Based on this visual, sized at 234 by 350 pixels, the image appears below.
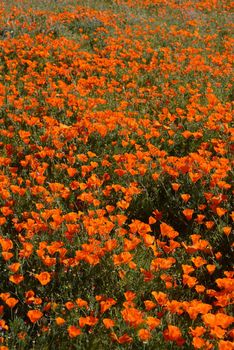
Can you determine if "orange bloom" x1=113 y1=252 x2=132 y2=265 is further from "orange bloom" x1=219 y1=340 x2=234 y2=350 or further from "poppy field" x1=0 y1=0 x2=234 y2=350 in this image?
"orange bloom" x1=219 y1=340 x2=234 y2=350

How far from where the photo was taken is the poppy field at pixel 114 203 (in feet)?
9.14

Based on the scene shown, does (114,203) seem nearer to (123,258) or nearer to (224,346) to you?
(123,258)

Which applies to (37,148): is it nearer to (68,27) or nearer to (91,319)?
(91,319)

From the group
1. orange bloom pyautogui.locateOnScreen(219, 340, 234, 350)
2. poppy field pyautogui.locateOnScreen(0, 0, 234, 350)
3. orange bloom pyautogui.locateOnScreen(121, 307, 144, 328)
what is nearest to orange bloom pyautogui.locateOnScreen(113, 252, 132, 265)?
poppy field pyautogui.locateOnScreen(0, 0, 234, 350)

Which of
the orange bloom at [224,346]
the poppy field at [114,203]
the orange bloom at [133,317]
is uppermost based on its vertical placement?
the orange bloom at [224,346]

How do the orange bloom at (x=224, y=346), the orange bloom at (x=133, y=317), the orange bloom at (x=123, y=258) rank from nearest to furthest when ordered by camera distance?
the orange bloom at (x=224, y=346), the orange bloom at (x=133, y=317), the orange bloom at (x=123, y=258)

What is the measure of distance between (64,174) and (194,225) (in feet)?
5.04

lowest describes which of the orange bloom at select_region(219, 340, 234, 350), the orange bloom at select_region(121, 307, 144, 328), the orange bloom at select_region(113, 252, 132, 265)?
the orange bloom at select_region(113, 252, 132, 265)

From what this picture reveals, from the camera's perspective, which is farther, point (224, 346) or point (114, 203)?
point (114, 203)

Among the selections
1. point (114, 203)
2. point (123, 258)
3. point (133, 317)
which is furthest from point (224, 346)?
point (114, 203)

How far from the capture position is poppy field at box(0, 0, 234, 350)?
110 inches

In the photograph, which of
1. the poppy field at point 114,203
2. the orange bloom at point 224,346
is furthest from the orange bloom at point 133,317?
the orange bloom at point 224,346

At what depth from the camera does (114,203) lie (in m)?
4.32

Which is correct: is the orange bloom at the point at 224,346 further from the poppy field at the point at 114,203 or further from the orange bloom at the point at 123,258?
the orange bloom at the point at 123,258
